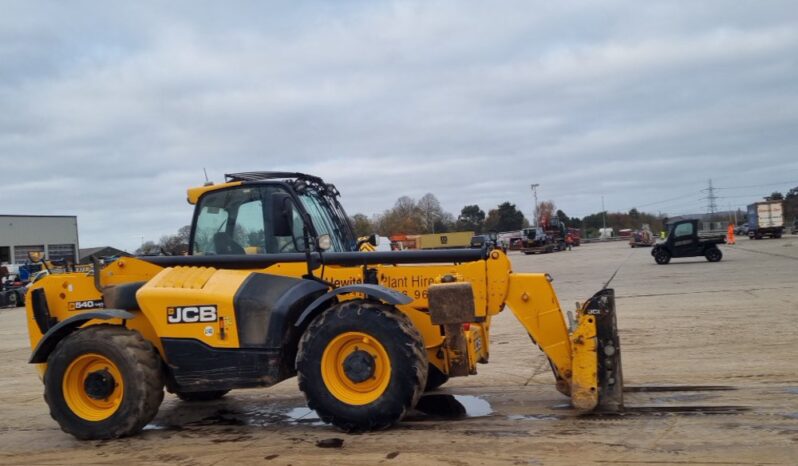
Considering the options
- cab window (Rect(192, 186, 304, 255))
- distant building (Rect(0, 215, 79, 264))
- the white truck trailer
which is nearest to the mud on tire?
cab window (Rect(192, 186, 304, 255))

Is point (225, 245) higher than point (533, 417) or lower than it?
higher

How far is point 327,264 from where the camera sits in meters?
5.96


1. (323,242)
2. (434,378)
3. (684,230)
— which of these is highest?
(323,242)

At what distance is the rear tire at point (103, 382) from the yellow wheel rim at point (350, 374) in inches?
62.8

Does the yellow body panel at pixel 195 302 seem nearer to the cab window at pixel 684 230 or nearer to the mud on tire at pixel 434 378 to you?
the mud on tire at pixel 434 378

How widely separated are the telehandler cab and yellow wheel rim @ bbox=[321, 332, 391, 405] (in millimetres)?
10

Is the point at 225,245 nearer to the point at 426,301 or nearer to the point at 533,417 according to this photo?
the point at 426,301

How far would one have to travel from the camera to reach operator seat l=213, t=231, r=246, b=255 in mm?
6391

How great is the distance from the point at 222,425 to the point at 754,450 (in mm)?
4517

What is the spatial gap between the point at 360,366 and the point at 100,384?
2333 millimetres

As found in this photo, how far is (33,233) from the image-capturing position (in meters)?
58.2

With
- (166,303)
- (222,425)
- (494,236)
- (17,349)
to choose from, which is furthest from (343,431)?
(17,349)

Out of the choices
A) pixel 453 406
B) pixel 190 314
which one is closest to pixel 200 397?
pixel 190 314

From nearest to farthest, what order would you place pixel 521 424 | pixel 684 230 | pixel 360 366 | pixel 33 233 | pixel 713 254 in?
Result: 1. pixel 360 366
2. pixel 521 424
3. pixel 713 254
4. pixel 684 230
5. pixel 33 233
